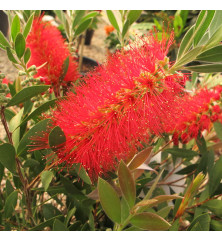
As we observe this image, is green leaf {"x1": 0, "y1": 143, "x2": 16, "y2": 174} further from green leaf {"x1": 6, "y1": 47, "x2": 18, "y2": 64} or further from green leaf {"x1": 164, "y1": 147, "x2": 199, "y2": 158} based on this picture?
green leaf {"x1": 164, "y1": 147, "x2": 199, "y2": 158}

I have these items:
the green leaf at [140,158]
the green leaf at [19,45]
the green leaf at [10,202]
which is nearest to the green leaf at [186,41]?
the green leaf at [140,158]

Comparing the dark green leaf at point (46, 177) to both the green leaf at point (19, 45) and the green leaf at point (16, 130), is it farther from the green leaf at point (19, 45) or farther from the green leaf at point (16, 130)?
the green leaf at point (19, 45)

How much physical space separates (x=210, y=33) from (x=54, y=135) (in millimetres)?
287

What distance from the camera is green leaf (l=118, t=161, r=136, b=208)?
41 centimetres

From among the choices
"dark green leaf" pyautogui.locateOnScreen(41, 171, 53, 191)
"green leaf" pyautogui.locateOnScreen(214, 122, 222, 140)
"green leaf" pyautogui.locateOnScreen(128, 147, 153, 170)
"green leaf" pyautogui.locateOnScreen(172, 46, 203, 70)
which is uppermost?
"green leaf" pyautogui.locateOnScreen(172, 46, 203, 70)

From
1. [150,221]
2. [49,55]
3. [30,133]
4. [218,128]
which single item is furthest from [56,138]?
[218,128]

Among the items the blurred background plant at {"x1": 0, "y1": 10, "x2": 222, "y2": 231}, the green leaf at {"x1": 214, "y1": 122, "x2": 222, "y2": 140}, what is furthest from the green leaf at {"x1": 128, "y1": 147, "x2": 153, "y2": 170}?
the green leaf at {"x1": 214, "y1": 122, "x2": 222, "y2": 140}

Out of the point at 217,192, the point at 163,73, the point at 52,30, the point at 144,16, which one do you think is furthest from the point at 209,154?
the point at 144,16

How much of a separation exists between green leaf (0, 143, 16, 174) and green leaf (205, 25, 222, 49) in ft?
1.12

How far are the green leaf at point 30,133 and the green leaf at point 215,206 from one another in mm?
382

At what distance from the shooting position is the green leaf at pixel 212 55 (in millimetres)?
392

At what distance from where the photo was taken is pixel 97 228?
0.71 m

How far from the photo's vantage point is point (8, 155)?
1.47ft

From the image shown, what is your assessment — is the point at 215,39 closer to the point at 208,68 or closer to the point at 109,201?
the point at 208,68
